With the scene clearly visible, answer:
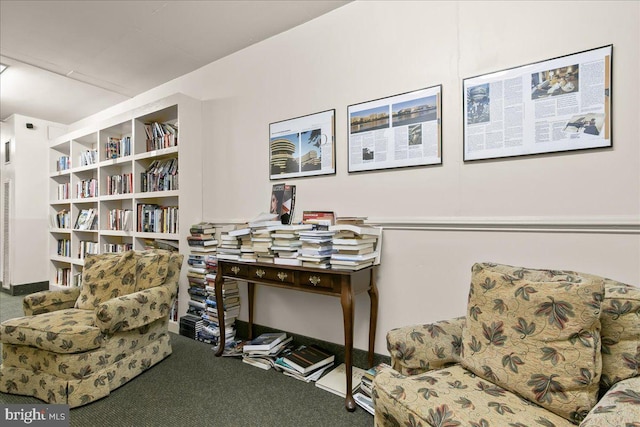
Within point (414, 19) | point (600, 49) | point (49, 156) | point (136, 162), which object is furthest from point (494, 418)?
point (49, 156)

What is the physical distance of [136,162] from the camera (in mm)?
3521

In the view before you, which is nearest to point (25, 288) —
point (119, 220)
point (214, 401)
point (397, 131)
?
point (119, 220)

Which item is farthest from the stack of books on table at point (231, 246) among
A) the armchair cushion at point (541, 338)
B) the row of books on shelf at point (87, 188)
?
the row of books on shelf at point (87, 188)

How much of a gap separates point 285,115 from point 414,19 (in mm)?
1208

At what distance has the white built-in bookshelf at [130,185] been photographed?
3158 millimetres

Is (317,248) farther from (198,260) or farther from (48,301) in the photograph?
(48,301)

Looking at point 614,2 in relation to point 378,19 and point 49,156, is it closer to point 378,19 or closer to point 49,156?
point 378,19

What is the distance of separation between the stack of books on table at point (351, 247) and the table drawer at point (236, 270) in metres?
0.74

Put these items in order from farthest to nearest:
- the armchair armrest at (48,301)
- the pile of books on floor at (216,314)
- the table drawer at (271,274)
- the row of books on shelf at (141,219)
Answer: the row of books on shelf at (141,219), the pile of books on floor at (216,314), the armchair armrest at (48,301), the table drawer at (271,274)

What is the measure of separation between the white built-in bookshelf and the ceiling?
0.46m

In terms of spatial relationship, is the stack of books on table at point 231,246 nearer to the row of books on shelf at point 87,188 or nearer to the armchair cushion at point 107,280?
the armchair cushion at point 107,280

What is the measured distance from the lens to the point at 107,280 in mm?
2359

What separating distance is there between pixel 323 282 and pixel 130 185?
302 cm

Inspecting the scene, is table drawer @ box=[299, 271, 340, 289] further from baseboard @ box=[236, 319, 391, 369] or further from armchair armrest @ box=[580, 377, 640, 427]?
armchair armrest @ box=[580, 377, 640, 427]
